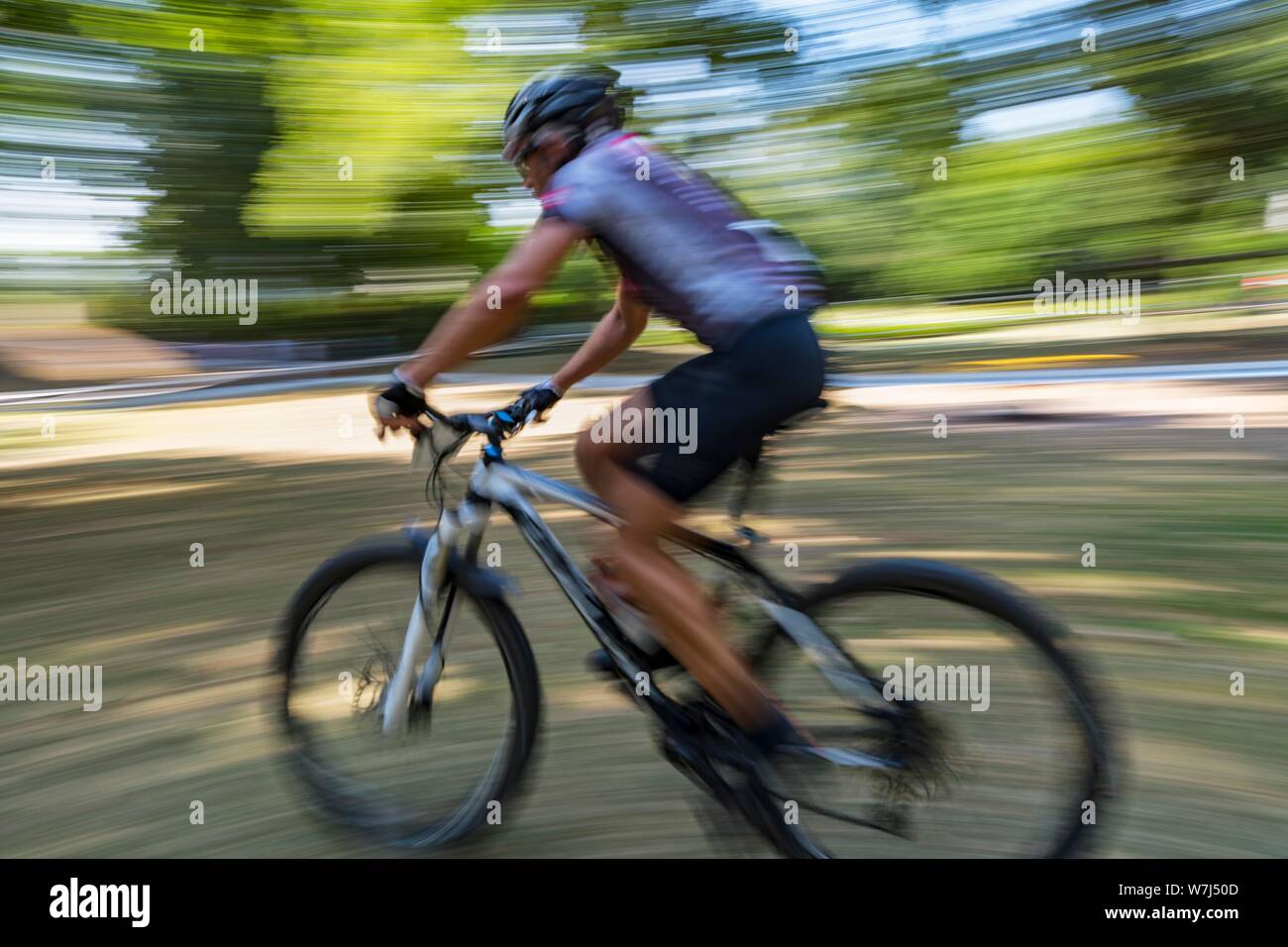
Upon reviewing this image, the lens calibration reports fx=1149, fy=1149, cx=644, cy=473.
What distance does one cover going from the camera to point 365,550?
314 cm

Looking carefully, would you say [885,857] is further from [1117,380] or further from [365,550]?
[1117,380]

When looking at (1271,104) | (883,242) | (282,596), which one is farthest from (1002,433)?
(1271,104)

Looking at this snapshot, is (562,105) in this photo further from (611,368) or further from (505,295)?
(611,368)

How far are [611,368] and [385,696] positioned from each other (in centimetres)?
1554

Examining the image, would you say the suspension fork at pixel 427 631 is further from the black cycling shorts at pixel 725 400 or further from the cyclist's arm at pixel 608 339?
the black cycling shorts at pixel 725 400

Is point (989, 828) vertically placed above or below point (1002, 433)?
below

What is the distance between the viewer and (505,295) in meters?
2.63

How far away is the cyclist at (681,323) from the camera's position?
2668 millimetres

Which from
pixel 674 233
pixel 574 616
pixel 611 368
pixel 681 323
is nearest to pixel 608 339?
pixel 681 323

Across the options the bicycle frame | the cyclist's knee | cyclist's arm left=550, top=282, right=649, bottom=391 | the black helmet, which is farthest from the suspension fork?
the black helmet

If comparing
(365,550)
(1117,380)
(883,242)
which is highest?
(883,242)

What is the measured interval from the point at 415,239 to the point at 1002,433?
10.9 meters

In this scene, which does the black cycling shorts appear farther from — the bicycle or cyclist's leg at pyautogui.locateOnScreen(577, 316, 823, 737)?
the bicycle

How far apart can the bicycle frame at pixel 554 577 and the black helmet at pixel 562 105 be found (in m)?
0.79
